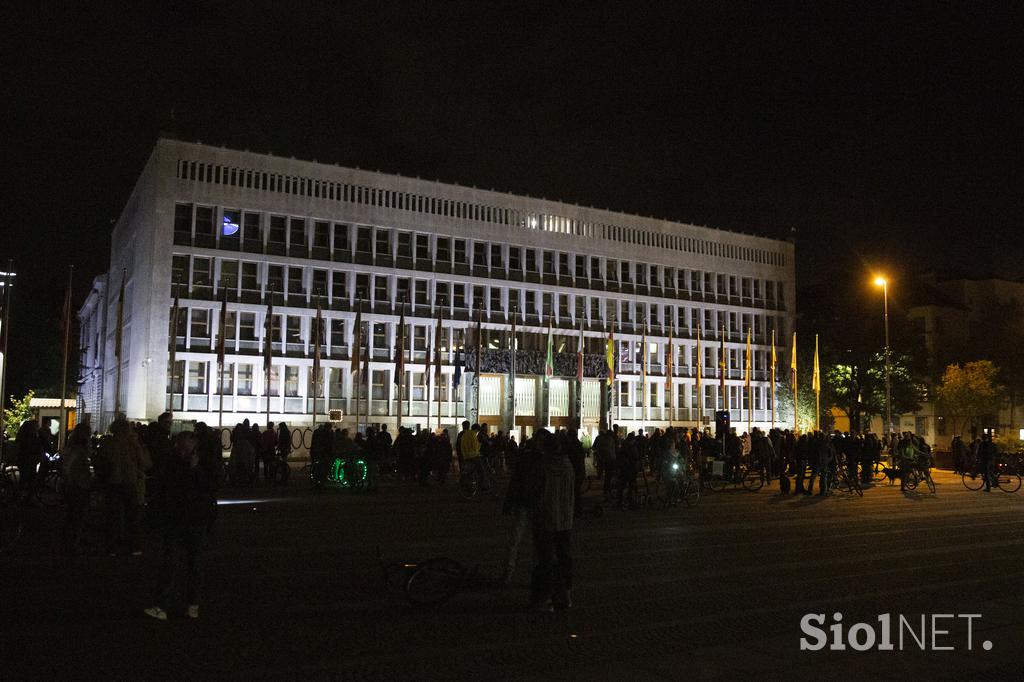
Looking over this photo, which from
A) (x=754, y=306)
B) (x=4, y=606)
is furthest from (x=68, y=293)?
(x=754, y=306)

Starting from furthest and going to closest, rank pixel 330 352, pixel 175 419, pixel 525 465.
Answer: pixel 330 352
pixel 175 419
pixel 525 465

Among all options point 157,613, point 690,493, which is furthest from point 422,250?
point 157,613

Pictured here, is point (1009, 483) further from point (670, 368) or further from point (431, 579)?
point (431, 579)

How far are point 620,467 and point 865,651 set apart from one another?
15.9m

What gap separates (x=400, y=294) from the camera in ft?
196

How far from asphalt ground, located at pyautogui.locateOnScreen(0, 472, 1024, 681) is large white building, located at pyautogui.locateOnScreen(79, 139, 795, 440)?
35103mm

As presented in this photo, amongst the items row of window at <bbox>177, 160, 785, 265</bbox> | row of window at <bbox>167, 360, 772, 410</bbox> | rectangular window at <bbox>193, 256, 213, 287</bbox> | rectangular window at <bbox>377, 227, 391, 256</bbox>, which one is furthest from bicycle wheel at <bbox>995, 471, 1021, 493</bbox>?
rectangular window at <bbox>193, 256, 213, 287</bbox>

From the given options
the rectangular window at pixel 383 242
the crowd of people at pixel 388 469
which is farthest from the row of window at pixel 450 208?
the crowd of people at pixel 388 469

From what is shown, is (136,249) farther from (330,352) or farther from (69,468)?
(69,468)


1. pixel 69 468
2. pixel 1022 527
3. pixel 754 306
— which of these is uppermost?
pixel 754 306

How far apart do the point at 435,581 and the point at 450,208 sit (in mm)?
53696

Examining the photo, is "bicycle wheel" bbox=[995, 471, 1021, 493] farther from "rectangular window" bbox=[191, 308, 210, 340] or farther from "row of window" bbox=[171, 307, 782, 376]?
"rectangular window" bbox=[191, 308, 210, 340]

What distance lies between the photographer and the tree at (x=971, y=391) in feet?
232

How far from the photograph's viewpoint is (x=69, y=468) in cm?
1382
